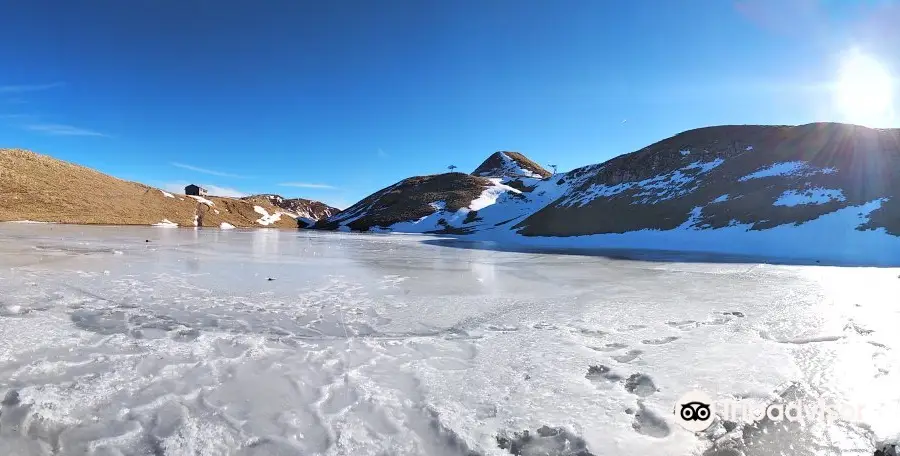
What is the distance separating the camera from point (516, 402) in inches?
179

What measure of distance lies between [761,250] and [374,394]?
3784cm

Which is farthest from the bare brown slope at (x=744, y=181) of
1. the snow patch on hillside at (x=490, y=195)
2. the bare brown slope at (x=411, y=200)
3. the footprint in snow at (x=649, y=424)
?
the bare brown slope at (x=411, y=200)

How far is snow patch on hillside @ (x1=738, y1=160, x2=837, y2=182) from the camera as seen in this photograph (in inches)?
1854

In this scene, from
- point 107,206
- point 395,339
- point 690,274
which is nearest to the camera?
point 395,339

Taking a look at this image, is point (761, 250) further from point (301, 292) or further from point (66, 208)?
point (66, 208)

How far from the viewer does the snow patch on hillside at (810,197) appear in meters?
39.4

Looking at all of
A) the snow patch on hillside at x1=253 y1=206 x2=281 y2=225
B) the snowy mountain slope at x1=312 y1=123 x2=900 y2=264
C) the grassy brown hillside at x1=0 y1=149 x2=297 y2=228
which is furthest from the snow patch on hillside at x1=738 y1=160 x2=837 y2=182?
the snow patch on hillside at x1=253 y1=206 x2=281 y2=225

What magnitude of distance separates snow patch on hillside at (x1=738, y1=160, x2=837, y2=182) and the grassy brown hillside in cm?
10056

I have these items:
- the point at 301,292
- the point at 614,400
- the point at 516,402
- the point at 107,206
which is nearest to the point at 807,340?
the point at 614,400

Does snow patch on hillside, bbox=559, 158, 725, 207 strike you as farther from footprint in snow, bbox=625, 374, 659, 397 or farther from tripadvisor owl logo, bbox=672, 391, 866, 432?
tripadvisor owl logo, bbox=672, 391, 866, 432

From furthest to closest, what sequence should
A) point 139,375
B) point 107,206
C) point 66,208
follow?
1. point 107,206
2. point 66,208
3. point 139,375

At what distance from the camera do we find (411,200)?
128 m

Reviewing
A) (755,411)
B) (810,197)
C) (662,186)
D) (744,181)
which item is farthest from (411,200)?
(755,411)

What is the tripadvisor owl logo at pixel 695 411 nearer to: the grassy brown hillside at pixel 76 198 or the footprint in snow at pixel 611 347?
the footprint in snow at pixel 611 347
